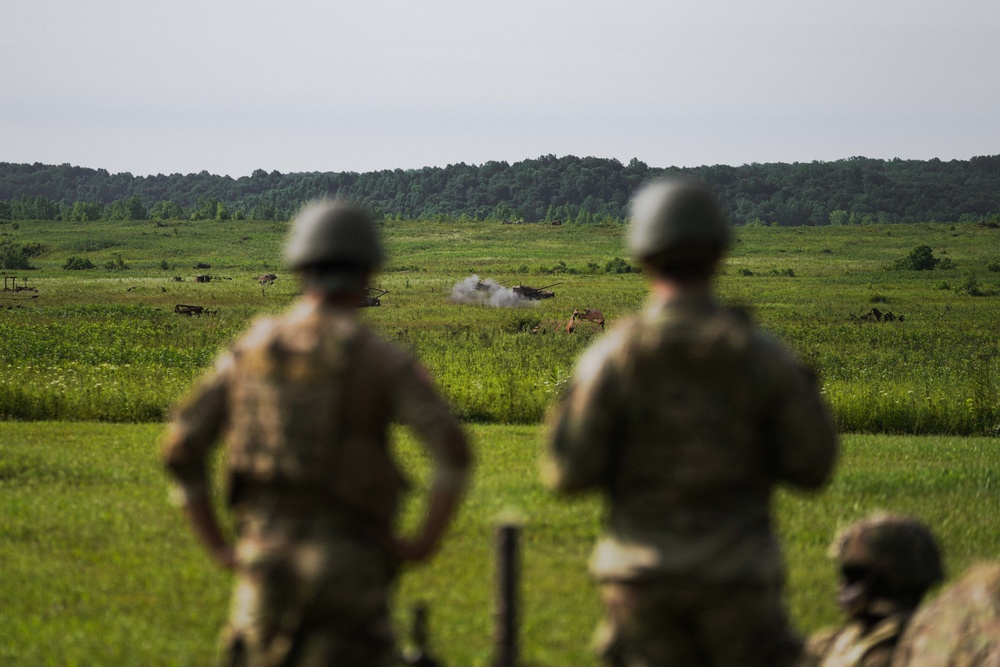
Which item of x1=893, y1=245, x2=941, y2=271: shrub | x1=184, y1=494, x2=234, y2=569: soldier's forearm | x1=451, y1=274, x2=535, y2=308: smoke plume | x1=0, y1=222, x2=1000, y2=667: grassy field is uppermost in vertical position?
x1=184, y1=494, x2=234, y2=569: soldier's forearm

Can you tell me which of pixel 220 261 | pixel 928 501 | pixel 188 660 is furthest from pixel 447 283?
pixel 188 660

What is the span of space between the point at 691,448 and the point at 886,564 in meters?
2.22

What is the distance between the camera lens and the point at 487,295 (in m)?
52.5

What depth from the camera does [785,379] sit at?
13.6 ft

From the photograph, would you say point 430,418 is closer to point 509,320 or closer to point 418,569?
point 418,569

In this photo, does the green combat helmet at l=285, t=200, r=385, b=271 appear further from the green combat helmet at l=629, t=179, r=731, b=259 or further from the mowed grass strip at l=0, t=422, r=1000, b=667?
the mowed grass strip at l=0, t=422, r=1000, b=667

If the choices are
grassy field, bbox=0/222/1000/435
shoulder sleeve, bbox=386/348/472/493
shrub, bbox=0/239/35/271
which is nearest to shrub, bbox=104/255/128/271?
grassy field, bbox=0/222/1000/435

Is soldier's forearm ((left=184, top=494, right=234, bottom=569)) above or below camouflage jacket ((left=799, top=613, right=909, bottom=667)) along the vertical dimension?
above

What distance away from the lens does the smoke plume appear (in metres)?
51.2

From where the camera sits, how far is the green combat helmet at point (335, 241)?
4355 mm

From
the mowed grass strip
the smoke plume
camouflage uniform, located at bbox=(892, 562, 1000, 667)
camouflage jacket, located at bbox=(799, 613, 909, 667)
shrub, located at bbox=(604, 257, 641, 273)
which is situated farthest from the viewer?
shrub, located at bbox=(604, 257, 641, 273)

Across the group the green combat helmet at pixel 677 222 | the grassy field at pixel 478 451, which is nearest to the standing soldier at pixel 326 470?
the green combat helmet at pixel 677 222

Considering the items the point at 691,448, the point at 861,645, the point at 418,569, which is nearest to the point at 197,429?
the point at 691,448

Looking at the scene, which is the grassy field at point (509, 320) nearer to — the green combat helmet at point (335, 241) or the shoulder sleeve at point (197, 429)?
the shoulder sleeve at point (197, 429)
